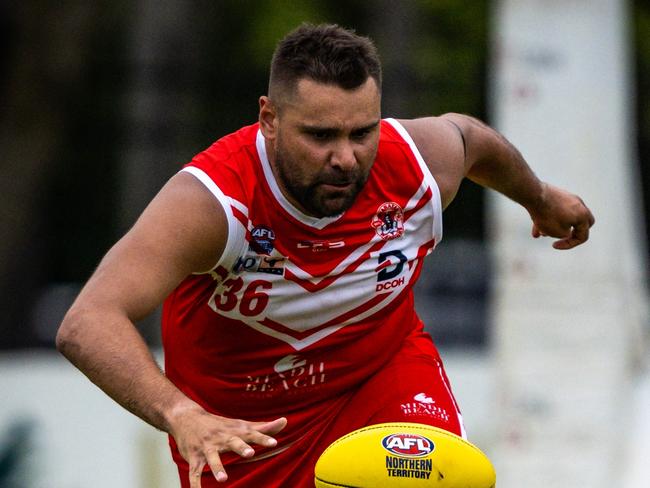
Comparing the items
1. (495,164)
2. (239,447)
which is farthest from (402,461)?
(495,164)

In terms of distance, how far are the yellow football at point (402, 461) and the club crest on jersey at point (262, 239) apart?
748 mm

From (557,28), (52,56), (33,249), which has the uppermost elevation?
(557,28)

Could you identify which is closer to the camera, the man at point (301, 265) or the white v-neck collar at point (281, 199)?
the man at point (301, 265)

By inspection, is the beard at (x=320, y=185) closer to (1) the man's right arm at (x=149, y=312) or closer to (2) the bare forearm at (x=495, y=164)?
(1) the man's right arm at (x=149, y=312)

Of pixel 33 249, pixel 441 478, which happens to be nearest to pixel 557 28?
pixel 441 478

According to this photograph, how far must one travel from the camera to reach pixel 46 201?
1784 cm

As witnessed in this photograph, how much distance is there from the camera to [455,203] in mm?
19234

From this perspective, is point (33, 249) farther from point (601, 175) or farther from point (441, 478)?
point (441, 478)

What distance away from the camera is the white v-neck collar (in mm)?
5125

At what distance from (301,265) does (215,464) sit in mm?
1320

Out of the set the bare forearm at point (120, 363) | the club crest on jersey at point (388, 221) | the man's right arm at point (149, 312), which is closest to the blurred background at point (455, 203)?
the club crest on jersey at point (388, 221)

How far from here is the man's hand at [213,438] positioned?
4055mm

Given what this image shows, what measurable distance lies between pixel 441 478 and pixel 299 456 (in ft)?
3.39

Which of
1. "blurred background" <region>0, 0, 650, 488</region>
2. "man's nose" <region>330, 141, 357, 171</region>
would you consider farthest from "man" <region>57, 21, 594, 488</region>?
"blurred background" <region>0, 0, 650, 488</region>
